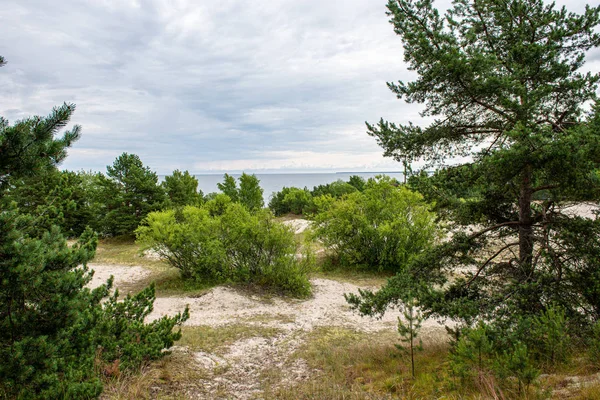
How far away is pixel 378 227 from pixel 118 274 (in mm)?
11677

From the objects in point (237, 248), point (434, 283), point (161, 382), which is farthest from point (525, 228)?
point (237, 248)

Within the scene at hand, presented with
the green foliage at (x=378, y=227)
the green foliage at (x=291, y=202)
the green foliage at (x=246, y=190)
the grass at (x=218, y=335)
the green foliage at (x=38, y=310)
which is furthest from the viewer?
the green foliage at (x=291, y=202)

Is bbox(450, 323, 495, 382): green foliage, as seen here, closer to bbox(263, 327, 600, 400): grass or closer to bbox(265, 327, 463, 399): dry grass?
bbox(263, 327, 600, 400): grass

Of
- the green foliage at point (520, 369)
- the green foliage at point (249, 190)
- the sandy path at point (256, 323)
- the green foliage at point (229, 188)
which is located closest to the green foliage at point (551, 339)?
the green foliage at point (520, 369)

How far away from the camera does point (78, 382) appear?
3785 millimetres

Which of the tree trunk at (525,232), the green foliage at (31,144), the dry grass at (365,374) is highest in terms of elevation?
the green foliage at (31,144)

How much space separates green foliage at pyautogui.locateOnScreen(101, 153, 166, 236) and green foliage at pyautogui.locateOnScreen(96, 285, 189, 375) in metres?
18.6

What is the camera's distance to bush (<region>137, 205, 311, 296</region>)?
1249 cm

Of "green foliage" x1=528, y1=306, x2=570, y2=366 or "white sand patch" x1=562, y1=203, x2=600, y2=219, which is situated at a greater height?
"white sand patch" x1=562, y1=203, x2=600, y2=219

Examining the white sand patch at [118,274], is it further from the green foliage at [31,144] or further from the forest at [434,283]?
the green foliage at [31,144]

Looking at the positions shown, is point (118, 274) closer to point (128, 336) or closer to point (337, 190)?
point (128, 336)

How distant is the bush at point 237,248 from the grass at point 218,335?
3591 millimetres

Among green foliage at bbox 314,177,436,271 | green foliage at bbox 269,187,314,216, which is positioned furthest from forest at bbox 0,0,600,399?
green foliage at bbox 269,187,314,216

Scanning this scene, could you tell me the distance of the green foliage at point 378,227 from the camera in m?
15.7
